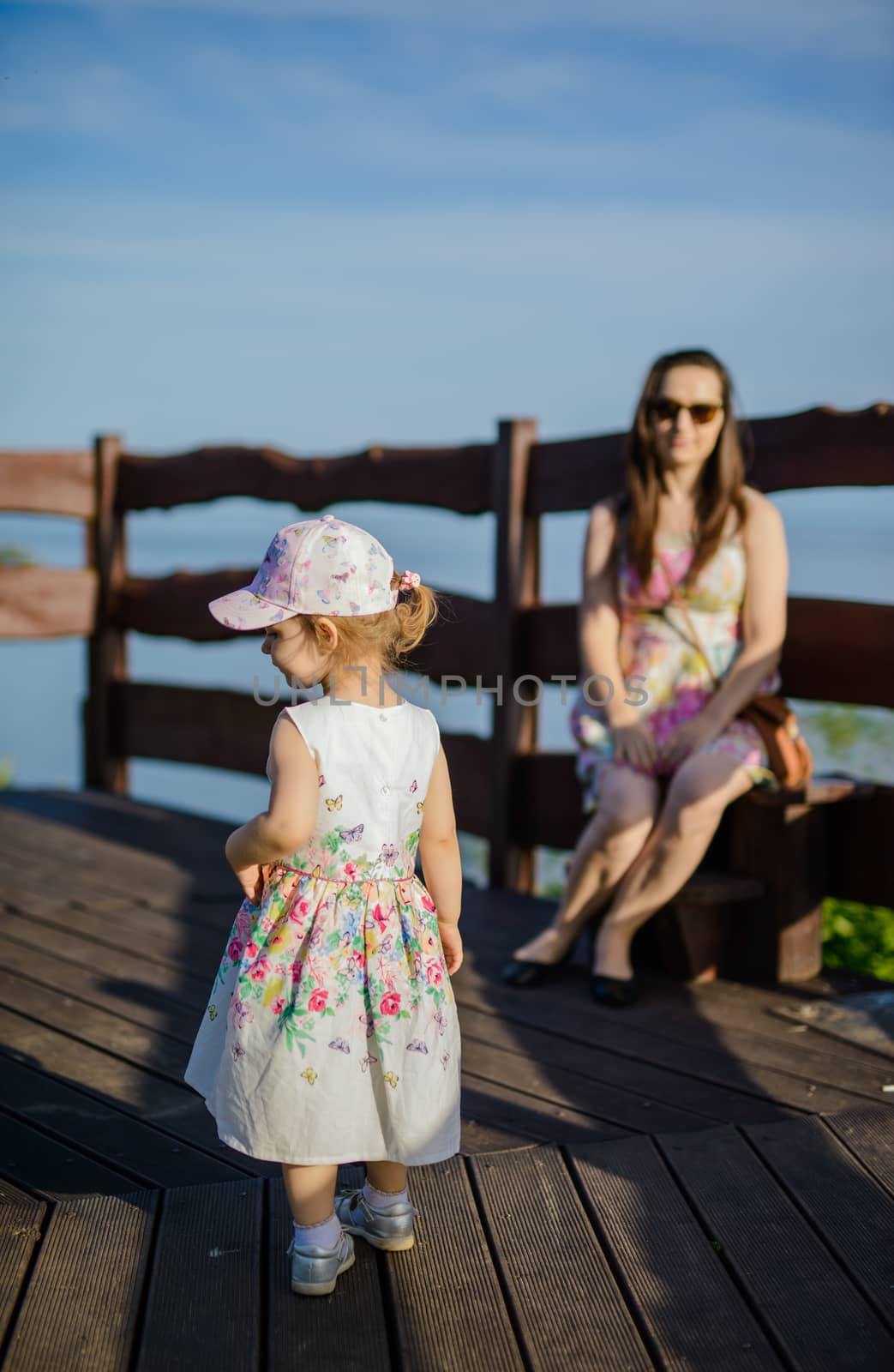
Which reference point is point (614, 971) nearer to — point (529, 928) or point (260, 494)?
point (529, 928)

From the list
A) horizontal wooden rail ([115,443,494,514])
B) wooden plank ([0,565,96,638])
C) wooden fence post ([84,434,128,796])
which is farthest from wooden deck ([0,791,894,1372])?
wooden fence post ([84,434,128,796])

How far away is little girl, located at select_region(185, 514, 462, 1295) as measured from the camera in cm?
187

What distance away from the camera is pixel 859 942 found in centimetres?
463

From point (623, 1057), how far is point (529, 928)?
41.0 inches

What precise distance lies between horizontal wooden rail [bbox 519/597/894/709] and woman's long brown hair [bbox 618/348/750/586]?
14.8 inches

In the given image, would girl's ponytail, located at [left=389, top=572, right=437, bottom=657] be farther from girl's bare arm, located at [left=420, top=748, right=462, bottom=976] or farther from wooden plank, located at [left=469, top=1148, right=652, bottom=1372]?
wooden plank, located at [left=469, top=1148, right=652, bottom=1372]

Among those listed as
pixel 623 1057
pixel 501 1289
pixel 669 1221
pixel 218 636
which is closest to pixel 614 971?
pixel 623 1057

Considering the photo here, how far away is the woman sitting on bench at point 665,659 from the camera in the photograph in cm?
329

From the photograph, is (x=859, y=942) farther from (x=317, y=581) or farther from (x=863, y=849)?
(x=317, y=581)

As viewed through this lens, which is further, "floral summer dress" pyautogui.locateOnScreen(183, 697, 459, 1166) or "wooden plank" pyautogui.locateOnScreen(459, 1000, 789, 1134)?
"wooden plank" pyautogui.locateOnScreen(459, 1000, 789, 1134)

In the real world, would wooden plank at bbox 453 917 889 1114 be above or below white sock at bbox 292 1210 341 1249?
below

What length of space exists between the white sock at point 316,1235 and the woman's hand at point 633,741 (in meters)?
1.70

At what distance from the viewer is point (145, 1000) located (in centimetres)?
320

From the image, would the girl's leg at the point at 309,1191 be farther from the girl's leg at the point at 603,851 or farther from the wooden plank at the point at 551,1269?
the girl's leg at the point at 603,851
